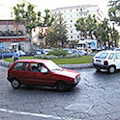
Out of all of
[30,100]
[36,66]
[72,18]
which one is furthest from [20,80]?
[72,18]

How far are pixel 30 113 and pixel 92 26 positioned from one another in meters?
47.0

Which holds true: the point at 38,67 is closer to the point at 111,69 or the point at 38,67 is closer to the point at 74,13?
the point at 111,69

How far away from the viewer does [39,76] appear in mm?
7441

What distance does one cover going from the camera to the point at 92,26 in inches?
1941

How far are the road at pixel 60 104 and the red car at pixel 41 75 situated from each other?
0.34m

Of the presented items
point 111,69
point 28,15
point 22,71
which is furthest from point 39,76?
point 28,15

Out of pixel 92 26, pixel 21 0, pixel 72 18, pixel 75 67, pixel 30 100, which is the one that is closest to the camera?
pixel 30 100

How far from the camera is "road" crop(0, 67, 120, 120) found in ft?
15.4

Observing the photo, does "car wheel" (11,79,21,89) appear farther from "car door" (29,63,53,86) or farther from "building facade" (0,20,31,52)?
"building facade" (0,20,31,52)

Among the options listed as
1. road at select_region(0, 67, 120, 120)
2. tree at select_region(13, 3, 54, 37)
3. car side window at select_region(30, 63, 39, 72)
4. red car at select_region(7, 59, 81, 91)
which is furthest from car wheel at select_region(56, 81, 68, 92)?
tree at select_region(13, 3, 54, 37)

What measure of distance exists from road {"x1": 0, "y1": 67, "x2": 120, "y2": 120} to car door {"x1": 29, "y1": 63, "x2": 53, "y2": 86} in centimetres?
39

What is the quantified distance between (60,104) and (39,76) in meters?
2.15

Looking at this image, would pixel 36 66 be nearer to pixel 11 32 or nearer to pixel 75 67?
pixel 75 67

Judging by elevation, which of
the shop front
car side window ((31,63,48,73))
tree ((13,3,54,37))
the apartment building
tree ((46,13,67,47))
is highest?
the apartment building
